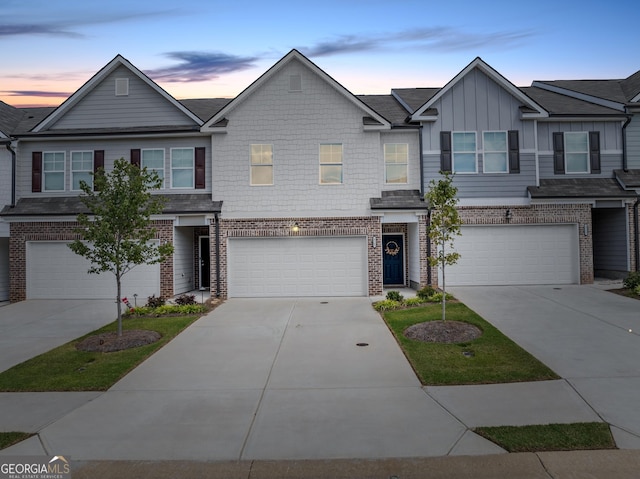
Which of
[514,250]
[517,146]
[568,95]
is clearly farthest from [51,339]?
[568,95]

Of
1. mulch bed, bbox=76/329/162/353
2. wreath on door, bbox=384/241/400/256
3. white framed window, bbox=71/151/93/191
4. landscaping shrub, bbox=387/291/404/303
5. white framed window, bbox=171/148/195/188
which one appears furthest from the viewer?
wreath on door, bbox=384/241/400/256

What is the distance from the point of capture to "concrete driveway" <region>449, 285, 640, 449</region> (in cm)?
641

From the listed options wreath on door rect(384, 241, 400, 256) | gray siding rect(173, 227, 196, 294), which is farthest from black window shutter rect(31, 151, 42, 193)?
wreath on door rect(384, 241, 400, 256)

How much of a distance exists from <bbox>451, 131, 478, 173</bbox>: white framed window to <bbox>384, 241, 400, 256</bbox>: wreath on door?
145 inches

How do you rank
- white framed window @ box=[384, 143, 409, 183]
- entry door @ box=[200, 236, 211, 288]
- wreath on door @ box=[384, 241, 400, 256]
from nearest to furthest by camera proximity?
white framed window @ box=[384, 143, 409, 183] < wreath on door @ box=[384, 241, 400, 256] < entry door @ box=[200, 236, 211, 288]

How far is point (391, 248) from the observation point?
1800cm

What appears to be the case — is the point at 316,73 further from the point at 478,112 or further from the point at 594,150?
the point at 594,150

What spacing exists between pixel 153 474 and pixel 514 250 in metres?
15.1

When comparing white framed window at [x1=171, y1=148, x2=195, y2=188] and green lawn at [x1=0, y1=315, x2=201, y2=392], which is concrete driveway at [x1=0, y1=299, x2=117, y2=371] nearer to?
green lawn at [x1=0, y1=315, x2=201, y2=392]

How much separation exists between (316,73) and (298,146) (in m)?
2.72

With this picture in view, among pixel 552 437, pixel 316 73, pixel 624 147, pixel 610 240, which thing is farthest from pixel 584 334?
pixel 316 73

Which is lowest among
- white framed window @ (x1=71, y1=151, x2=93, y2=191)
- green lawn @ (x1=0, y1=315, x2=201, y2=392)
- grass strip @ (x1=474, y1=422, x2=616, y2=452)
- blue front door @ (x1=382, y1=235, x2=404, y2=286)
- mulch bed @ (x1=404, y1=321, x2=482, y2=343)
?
grass strip @ (x1=474, y1=422, x2=616, y2=452)

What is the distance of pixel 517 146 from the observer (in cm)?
1664

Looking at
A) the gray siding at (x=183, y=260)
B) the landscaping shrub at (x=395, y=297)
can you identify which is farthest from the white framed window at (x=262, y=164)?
the landscaping shrub at (x=395, y=297)
